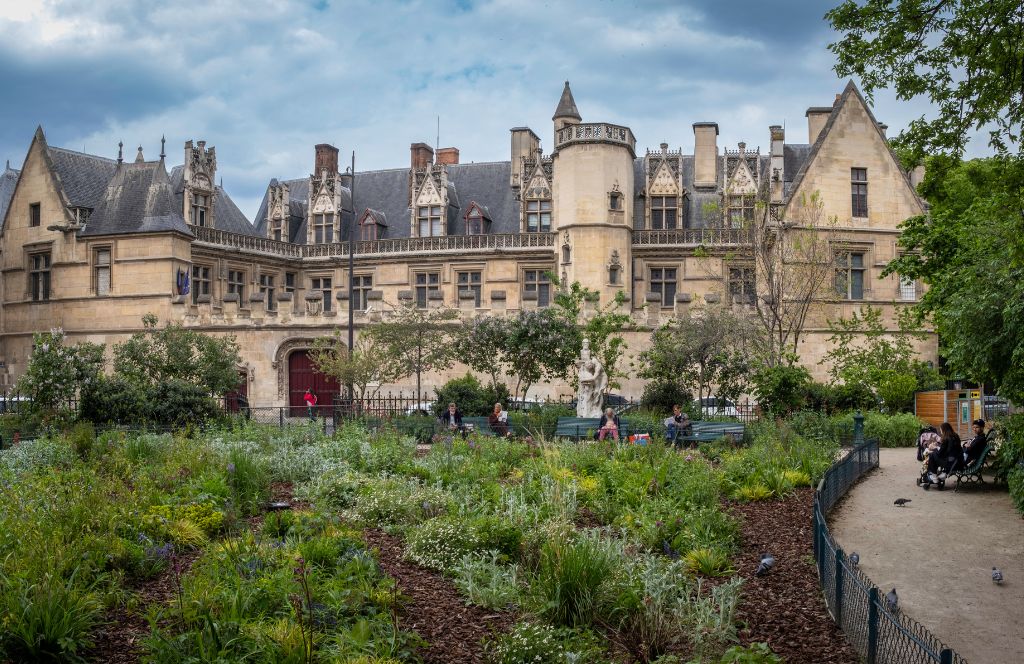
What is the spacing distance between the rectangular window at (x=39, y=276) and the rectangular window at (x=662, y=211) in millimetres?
24438

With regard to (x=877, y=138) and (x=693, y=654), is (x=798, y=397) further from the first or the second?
(x=693, y=654)

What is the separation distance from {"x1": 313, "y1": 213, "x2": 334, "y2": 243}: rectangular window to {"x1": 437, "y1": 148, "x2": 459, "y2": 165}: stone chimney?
267 inches

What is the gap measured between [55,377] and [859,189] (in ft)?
89.0

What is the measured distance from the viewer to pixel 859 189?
33.9m

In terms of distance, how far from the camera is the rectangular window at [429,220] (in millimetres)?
40688

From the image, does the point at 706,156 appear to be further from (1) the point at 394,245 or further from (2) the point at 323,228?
(2) the point at 323,228

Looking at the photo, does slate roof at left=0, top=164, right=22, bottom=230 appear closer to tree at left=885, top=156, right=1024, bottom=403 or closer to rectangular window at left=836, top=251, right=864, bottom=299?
rectangular window at left=836, top=251, right=864, bottom=299

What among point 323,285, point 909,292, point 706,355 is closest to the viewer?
point 706,355

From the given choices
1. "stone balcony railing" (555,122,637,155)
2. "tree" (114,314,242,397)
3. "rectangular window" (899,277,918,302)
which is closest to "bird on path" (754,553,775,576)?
"tree" (114,314,242,397)

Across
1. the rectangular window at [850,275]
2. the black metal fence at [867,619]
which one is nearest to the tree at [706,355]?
the rectangular window at [850,275]

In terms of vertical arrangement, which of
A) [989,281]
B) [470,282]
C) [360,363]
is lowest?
[360,363]

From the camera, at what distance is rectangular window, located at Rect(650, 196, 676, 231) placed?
3916 cm

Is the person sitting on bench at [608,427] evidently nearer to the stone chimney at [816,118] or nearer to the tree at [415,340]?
the tree at [415,340]

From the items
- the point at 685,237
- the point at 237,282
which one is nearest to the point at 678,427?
the point at 685,237
